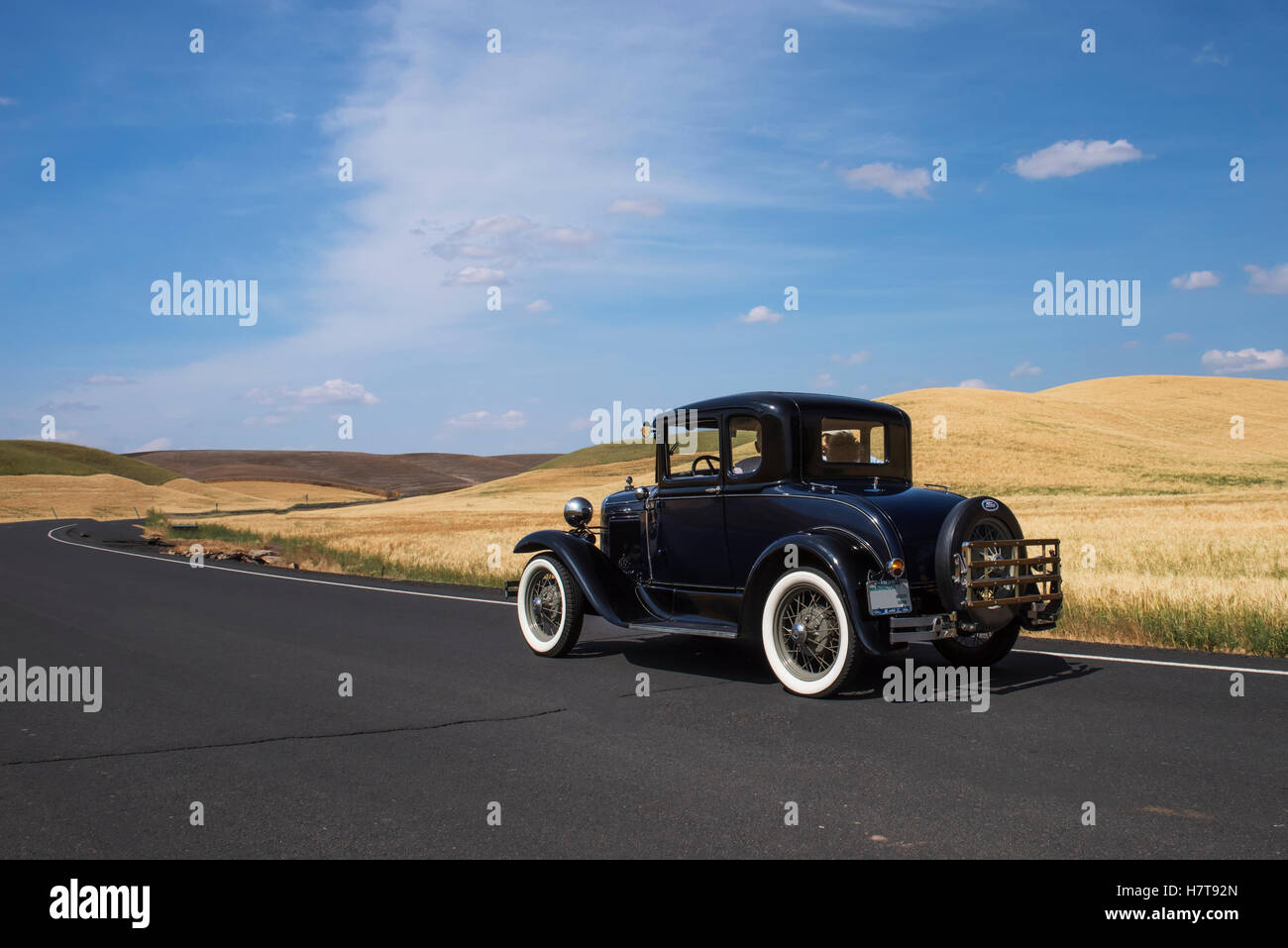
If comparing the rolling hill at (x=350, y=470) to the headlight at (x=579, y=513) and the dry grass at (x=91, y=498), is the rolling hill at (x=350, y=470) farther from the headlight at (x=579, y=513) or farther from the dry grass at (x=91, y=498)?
the headlight at (x=579, y=513)

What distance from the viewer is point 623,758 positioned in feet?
19.5

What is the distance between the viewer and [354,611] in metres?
13.7

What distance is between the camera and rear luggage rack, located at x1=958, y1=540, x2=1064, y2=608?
7598 mm

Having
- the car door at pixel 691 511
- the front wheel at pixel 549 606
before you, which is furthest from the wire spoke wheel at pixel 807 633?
the front wheel at pixel 549 606

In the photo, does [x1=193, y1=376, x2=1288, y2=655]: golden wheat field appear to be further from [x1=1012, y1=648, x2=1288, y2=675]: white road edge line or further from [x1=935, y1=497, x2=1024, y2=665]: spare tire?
[x1=935, y1=497, x2=1024, y2=665]: spare tire

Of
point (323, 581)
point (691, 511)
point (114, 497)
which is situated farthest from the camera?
point (114, 497)

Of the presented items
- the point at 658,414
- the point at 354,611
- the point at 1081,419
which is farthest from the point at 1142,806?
the point at 1081,419

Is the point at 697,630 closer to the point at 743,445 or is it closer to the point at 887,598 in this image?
the point at 743,445

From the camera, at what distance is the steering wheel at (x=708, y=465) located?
358 inches

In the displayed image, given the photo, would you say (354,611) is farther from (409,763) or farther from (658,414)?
(409,763)

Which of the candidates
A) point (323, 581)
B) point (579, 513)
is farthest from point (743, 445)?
point (323, 581)

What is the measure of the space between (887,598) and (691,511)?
2.23 metres

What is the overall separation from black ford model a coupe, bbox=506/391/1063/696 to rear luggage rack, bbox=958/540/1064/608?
2cm

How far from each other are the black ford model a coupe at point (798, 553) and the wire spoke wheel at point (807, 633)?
0.03 feet
